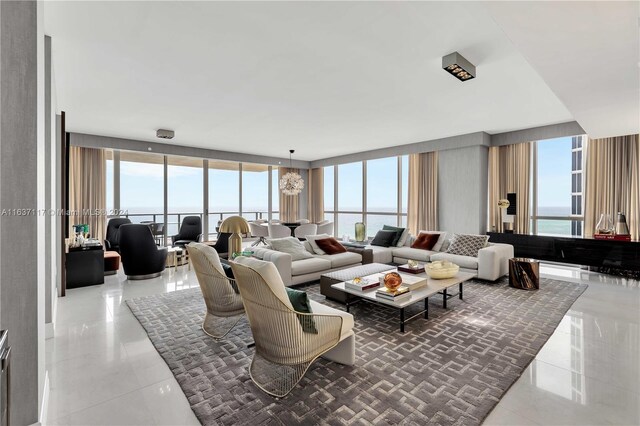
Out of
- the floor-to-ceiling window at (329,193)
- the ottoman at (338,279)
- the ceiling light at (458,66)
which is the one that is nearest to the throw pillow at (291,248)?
the ottoman at (338,279)

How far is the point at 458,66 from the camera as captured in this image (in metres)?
2.98

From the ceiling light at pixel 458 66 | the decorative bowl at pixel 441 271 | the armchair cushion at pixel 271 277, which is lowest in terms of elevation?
the decorative bowl at pixel 441 271

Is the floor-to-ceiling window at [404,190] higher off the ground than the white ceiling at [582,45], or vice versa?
the white ceiling at [582,45]

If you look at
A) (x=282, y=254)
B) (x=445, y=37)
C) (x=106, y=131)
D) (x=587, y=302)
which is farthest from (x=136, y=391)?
(x=106, y=131)

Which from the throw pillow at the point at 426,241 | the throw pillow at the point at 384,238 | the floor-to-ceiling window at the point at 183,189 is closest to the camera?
the throw pillow at the point at 426,241

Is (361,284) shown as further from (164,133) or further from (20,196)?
(164,133)

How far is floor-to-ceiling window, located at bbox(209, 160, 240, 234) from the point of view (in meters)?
9.04

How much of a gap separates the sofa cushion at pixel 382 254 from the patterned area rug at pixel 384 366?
6.15 feet

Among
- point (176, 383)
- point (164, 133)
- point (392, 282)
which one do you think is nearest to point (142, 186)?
point (164, 133)

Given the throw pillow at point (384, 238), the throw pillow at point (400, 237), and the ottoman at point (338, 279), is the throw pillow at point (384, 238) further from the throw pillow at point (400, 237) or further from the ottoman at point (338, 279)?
the ottoman at point (338, 279)

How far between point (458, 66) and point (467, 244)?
130 inches

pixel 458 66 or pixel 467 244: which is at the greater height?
pixel 458 66

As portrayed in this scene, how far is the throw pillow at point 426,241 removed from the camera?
576 cm

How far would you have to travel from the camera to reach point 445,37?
267 cm
